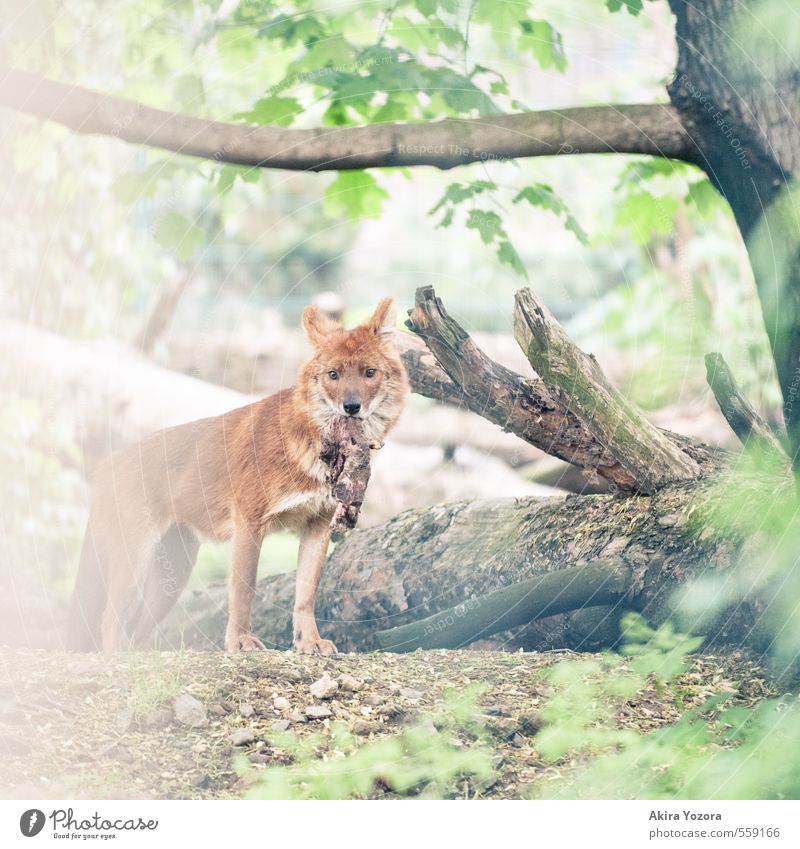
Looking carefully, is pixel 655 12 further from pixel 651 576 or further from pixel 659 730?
pixel 659 730

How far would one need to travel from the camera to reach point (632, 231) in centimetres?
657

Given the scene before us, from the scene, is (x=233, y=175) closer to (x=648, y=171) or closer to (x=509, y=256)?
(x=509, y=256)

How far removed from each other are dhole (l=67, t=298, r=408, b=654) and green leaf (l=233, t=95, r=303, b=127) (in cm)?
112

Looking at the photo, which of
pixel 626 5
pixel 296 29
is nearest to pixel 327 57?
pixel 296 29

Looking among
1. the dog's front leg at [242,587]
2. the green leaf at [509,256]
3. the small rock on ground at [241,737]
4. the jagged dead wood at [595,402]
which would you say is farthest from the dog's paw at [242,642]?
the green leaf at [509,256]

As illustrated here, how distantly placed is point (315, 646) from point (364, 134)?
2853mm

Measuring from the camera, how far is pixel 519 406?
5.93 m

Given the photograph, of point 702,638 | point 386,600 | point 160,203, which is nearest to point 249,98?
point 160,203

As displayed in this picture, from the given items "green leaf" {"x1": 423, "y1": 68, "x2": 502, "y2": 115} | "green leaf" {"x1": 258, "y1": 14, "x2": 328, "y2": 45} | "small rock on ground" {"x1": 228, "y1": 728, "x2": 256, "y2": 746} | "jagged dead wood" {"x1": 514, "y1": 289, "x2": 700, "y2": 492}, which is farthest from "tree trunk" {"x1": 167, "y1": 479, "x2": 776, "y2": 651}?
"green leaf" {"x1": 258, "y1": 14, "x2": 328, "y2": 45}

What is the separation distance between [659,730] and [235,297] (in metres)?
4.13

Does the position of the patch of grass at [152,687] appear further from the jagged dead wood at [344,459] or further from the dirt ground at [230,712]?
the jagged dead wood at [344,459]

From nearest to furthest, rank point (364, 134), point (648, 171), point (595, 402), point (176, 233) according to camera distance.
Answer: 1. point (364, 134)
2. point (595, 402)
3. point (176, 233)
4. point (648, 171)

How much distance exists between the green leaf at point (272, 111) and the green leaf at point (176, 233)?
70cm

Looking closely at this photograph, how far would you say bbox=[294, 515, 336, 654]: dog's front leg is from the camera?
18.8 feet
